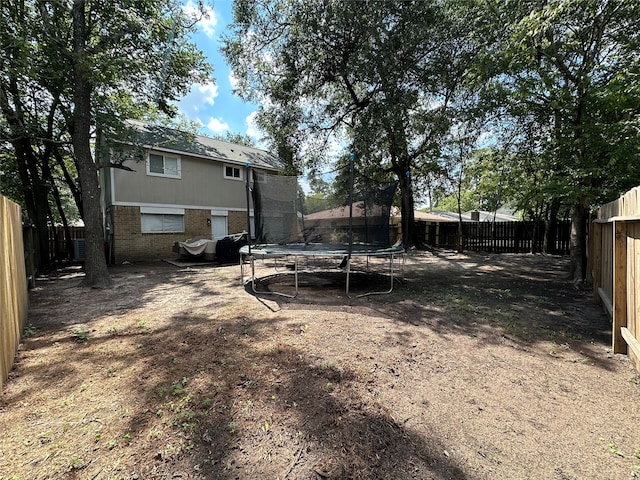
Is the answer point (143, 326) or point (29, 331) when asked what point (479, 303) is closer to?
point (143, 326)

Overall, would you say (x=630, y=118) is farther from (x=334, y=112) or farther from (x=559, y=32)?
(x=334, y=112)

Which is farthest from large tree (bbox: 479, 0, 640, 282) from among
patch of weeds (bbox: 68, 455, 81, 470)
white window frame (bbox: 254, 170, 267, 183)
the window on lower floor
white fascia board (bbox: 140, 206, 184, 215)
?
the window on lower floor

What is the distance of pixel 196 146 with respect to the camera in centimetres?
1374

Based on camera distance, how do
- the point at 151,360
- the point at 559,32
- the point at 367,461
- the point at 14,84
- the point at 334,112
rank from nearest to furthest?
the point at 367,461 → the point at 151,360 → the point at 559,32 → the point at 14,84 → the point at 334,112

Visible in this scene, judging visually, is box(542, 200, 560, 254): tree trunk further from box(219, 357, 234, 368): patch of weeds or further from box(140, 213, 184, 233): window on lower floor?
box(140, 213, 184, 233): window on lower floor

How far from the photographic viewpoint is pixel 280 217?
22.5 ft

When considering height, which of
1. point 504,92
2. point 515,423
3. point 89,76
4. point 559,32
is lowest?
point 515,423

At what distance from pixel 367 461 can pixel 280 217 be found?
18.2 feet

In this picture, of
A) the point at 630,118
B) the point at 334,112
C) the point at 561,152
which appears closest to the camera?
the point at 630,118

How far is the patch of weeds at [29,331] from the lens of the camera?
11.6 feet

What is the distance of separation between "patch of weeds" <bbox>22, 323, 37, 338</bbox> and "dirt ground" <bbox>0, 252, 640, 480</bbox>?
9cm

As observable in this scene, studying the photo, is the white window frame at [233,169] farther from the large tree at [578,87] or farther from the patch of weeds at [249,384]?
the patch of weeds at [249,384]

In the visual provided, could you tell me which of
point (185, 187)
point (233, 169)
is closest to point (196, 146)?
point (233, 169)

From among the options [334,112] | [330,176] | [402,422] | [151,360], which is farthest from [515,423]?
[334,112]
